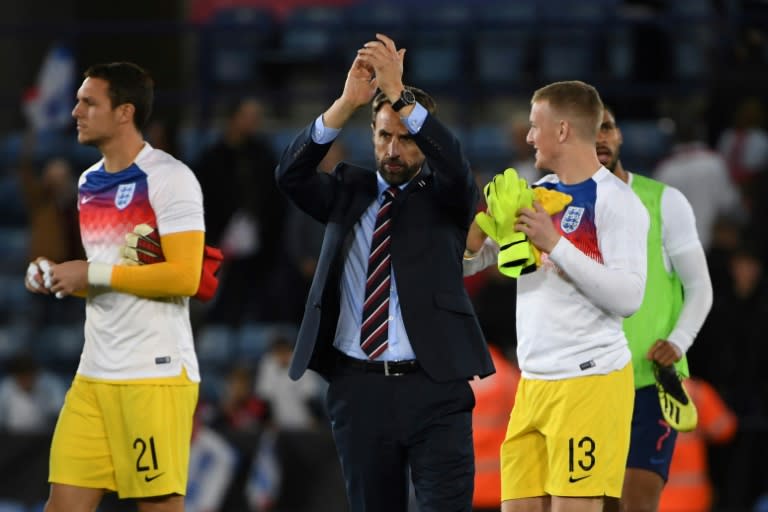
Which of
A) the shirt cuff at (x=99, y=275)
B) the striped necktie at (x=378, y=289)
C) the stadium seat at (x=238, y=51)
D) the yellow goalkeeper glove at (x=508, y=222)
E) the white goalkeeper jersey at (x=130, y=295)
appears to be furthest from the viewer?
the stadium seat at (x=238, y=51)

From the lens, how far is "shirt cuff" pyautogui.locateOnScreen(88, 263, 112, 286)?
17.1 feet

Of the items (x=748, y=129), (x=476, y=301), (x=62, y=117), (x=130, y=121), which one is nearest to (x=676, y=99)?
(x=748, y=129)

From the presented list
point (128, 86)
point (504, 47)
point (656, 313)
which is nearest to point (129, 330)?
point (128, 86)

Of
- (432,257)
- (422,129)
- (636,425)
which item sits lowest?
(636,425)

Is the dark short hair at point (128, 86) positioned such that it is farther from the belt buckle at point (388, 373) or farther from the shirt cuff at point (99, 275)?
the belt buckle at point (388, 373)

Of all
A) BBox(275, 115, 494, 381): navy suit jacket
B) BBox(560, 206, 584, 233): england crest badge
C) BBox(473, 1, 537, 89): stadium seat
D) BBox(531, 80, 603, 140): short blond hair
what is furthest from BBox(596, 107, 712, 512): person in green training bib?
BBox(473, 1, 537, 89): stadium seat

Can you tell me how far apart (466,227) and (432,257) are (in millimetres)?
210

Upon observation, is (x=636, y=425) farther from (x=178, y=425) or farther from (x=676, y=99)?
(x=676, y=99)

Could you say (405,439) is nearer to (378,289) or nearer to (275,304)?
(378,289)

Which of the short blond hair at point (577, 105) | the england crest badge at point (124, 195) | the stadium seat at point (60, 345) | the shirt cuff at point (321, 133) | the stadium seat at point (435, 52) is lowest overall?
the stadium seat at point (60, 345)

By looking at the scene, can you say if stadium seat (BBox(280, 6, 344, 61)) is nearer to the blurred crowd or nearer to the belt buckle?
the blurred crowd

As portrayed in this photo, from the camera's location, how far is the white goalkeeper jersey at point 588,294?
4.88 m

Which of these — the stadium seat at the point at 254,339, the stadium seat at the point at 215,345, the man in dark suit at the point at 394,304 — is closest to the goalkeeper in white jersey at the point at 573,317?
the man in dark suit at the point at 394,304

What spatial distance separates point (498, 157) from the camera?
38.6 ft
